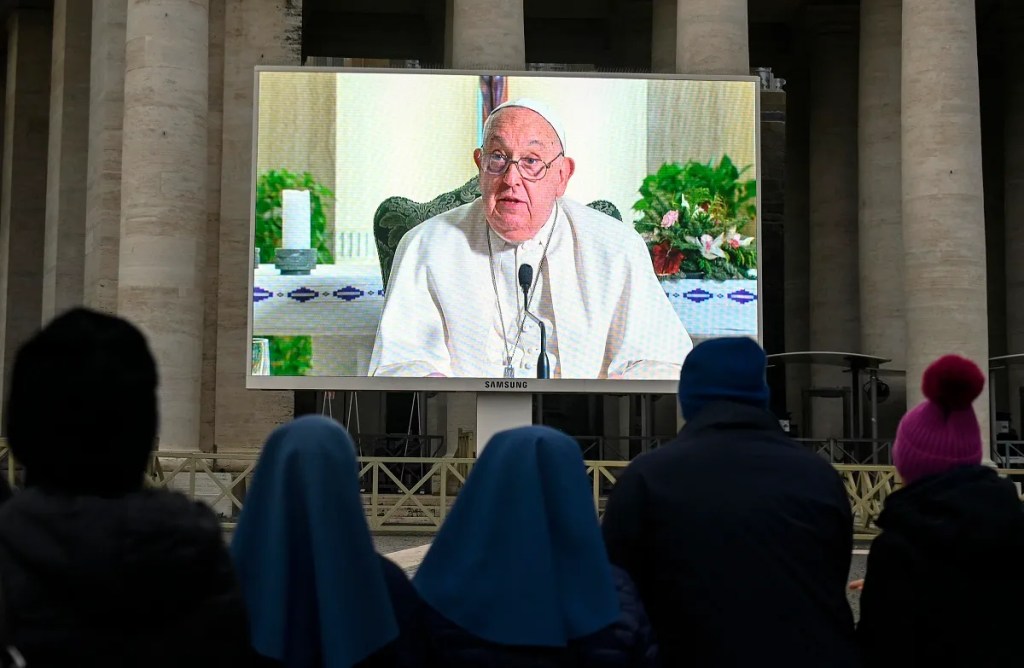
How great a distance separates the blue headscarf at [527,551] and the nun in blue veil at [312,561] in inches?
8.0

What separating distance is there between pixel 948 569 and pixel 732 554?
2.08 ft

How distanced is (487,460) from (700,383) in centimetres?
105

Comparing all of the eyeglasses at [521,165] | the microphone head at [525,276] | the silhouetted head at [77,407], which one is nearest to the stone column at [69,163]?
the eyeglasses at [521,165]

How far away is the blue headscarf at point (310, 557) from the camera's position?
3633 mm

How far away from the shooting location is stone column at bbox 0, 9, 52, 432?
36.0m

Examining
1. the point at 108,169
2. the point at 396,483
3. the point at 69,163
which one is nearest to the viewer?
the point at 396,483

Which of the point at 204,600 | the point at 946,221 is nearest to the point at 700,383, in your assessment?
the point at 204,600

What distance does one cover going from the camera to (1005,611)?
13.9 ft

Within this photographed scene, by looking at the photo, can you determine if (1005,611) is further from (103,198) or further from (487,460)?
(103,198)

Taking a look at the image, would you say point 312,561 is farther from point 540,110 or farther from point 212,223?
point 212,223

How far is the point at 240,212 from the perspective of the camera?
24.3m

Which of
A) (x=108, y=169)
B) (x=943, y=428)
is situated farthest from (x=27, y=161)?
(x=943, y=428)

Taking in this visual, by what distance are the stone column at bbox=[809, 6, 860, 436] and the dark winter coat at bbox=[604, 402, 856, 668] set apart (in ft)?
92.0

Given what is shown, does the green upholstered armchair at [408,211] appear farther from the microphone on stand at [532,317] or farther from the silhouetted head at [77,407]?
the silhouetted head at [77,407]
